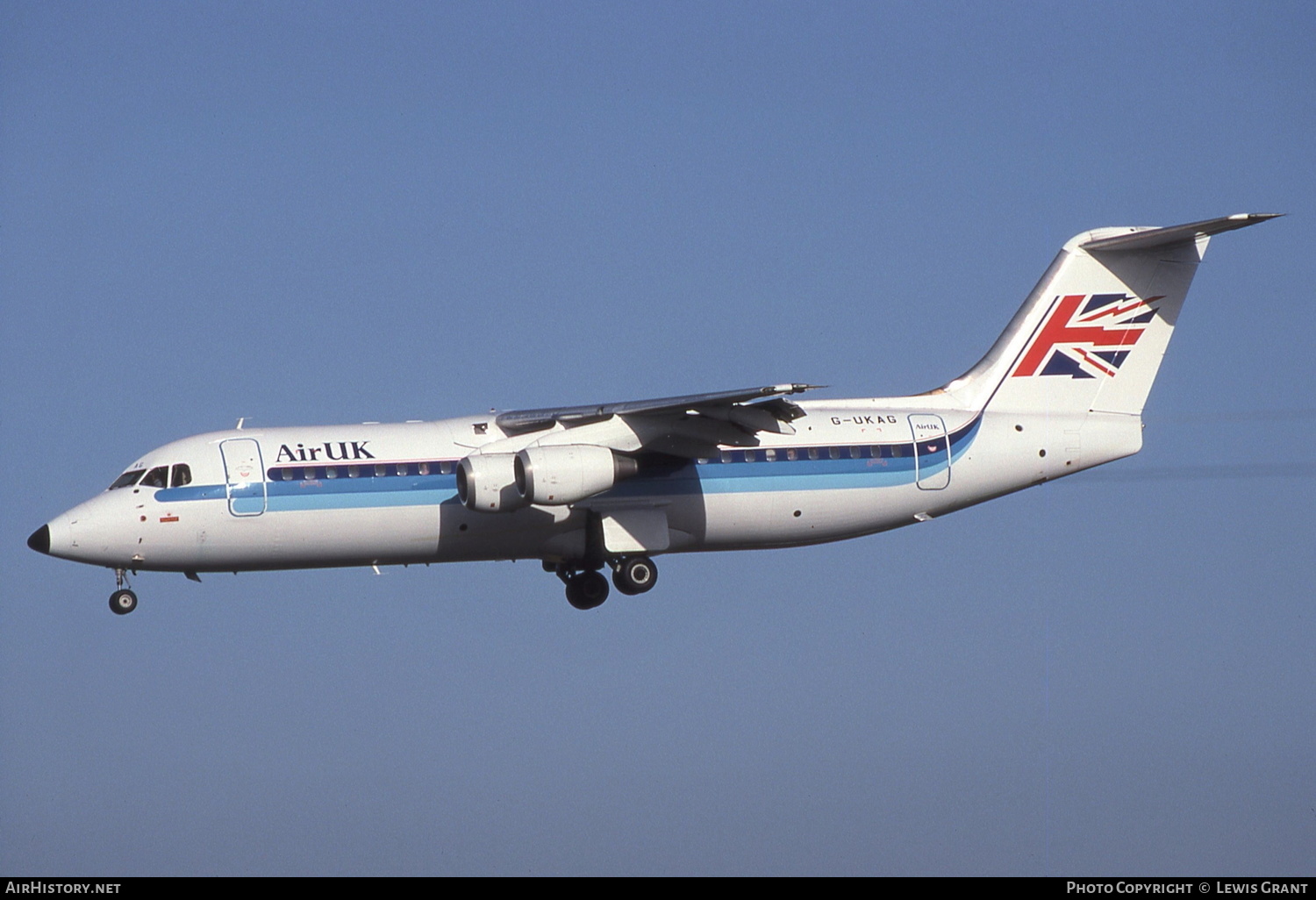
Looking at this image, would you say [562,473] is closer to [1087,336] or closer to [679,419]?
[679,419]

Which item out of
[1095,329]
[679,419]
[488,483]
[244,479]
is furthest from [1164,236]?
[244,479]

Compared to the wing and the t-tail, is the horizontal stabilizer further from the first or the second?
the wing

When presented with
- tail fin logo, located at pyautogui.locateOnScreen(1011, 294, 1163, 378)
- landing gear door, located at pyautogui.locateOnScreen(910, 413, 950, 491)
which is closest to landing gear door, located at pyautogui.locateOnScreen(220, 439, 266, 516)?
landing gear door, located at pyautogui.locateOnScreen(910, 413, 950, 491)

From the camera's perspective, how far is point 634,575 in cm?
2911

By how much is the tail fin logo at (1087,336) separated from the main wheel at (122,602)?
14183 mm

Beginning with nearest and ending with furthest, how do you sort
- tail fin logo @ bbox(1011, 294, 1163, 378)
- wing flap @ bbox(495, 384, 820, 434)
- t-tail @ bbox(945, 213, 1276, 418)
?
wing flap @ bbox(495, 384, 820, 434)
t-tail @ bbox(945, 213, 1276, 418)
tail fin logo @ bbox(1011, 294, 1163, 378)

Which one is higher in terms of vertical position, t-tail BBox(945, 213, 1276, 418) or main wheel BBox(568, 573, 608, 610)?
t-tail BBox(945, 213, 1276, 418)

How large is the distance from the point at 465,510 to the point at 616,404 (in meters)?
2.67

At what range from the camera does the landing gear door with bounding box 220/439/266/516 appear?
27172 mm

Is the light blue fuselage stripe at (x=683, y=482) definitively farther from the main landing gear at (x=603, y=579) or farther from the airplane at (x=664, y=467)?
the main landing gear at (x=603, y=579)

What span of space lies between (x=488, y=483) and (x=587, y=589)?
3384mm

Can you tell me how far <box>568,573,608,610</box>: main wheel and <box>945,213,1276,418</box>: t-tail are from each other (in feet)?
21.3
